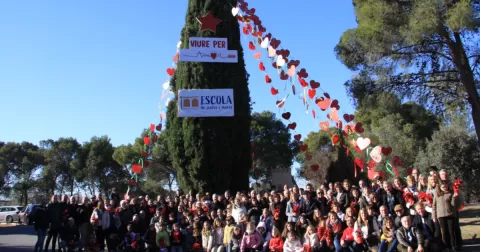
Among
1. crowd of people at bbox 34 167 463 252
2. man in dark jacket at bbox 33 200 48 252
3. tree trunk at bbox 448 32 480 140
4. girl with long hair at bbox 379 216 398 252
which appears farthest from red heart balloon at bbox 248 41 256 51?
man in dark jacket at bbox 33 200 48 252

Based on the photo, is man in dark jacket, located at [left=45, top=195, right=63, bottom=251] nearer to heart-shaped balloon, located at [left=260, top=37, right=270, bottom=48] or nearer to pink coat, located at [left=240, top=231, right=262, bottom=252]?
pink coat, located at [left=240, top=231, right=262, bottom=252]

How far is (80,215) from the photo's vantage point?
10078mm

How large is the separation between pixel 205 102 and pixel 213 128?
87 centimetres

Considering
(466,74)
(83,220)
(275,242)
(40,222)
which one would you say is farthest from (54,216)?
(466,74)

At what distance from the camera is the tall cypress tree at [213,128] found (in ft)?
43.2

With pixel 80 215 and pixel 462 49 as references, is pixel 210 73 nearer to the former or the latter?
pixel 80 215

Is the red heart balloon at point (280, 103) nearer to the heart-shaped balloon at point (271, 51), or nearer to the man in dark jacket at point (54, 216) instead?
the heart-shaped balloon at point (271, 51)

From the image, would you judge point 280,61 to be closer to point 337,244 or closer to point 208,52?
point 208,52

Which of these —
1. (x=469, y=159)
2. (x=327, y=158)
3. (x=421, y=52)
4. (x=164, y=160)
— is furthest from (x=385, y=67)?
(x=164, y=160)

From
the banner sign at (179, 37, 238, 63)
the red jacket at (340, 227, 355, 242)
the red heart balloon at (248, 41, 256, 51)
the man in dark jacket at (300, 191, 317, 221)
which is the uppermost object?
the banner sign at (179, 37, 238, 63)

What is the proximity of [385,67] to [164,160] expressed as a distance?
1959 centimetres

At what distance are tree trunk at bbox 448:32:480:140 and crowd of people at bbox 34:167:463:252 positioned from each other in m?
5.11

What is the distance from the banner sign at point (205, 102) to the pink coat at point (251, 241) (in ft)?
17.2

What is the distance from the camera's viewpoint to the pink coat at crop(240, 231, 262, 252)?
8812 millimetres
